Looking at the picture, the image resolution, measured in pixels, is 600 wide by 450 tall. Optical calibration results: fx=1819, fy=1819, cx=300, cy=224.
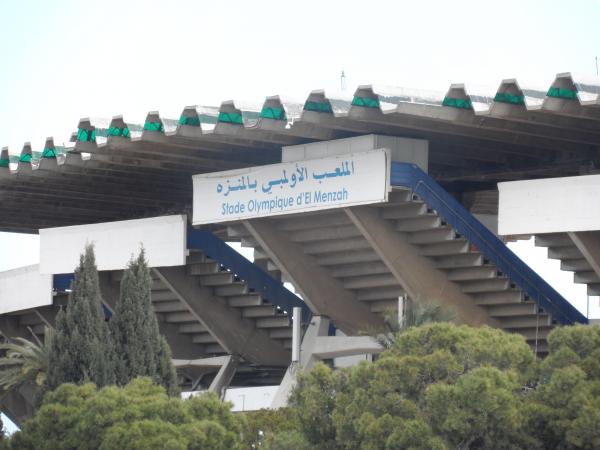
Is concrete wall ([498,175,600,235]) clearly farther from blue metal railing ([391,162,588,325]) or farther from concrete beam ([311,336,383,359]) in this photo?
concrete beam ([311,336,383,359])

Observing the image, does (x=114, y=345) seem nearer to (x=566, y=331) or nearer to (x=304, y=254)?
(x=304, y=254)

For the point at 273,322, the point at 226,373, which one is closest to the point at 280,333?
the point at 273,322

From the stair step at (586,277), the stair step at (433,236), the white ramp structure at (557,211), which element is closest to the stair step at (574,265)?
the stair step at (586,277)

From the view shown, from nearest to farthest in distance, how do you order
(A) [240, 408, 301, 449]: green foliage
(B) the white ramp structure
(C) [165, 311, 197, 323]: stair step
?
(A) [240, 408, 301, 449]: green foliage
(B) the white ramp structure
(C) [165, 311, 197, 323]: stair step

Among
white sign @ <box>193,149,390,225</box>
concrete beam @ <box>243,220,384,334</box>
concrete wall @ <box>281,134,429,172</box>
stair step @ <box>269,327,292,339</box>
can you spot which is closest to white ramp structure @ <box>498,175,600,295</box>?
white sign @ <box>193,149,390,225</box>

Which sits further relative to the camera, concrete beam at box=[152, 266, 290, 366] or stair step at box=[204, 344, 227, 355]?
stair step at box=[204, 344, 227, 355]

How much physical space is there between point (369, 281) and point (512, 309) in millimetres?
4782

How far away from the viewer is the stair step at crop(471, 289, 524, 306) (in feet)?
168

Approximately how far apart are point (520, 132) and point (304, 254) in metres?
9.28

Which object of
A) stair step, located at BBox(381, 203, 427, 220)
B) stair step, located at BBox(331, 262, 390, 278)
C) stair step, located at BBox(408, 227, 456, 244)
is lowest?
stair step, located at BBox(331, 262, 390, 278)

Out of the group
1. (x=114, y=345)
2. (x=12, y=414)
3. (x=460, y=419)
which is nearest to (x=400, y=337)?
(x=460, y=419)

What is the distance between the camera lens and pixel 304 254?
54.8 m

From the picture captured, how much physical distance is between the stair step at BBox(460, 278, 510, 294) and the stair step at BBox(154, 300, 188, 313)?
44.2 feet

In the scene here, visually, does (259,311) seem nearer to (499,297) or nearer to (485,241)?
(499,297)
